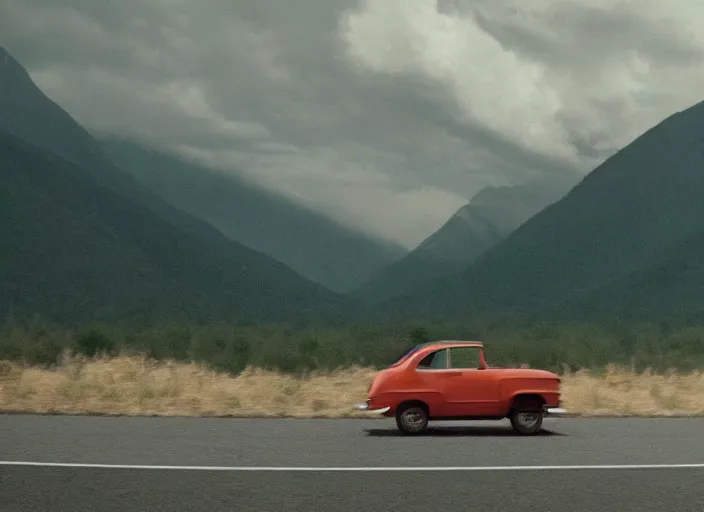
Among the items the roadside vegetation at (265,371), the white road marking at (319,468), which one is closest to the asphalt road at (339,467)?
the white road marking at (319,468)

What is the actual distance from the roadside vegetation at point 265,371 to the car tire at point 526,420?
3.48 meters

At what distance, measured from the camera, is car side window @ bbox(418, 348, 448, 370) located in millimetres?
13945

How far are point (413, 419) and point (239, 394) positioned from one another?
810 centimetres

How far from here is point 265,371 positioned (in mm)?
32156

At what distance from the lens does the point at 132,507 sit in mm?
7945

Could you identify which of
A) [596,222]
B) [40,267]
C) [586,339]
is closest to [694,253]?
[596,222]

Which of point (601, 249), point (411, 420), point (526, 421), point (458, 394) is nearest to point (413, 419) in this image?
point (411, 420)

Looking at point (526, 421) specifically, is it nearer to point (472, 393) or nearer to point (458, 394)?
point (472, 393)

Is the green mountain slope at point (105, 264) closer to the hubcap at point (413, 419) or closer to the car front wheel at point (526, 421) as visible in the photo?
the hubcap at point (413, 419)

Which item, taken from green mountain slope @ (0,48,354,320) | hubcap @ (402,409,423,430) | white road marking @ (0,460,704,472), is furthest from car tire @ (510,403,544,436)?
green mountain slope @ (0,48,354,320)

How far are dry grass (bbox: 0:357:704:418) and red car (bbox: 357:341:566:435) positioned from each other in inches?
116

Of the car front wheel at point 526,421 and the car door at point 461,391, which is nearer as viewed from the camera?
the car door at point 461,391

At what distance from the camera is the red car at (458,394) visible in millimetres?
13656

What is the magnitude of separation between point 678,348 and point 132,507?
44.9 metres
